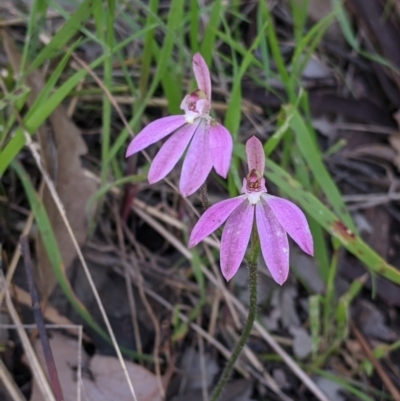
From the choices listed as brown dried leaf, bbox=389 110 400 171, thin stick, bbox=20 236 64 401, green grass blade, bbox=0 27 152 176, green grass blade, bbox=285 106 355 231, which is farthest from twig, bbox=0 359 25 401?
brown dried leaf, bbox=389 110 400 171

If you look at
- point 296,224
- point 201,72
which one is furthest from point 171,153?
point 296,224

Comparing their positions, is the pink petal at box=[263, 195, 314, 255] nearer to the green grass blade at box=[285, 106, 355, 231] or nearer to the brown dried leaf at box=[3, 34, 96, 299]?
the green grass blade at box=[285, 106, 355, 231]

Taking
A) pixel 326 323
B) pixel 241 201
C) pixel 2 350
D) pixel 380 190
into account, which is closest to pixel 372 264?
pixel 326 323

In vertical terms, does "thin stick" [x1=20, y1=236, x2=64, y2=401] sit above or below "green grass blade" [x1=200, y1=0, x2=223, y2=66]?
below

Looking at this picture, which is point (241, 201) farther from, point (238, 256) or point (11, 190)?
point (11, 190)

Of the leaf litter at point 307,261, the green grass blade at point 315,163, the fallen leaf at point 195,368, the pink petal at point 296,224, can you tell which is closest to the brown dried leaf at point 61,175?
the leaf litter at point 307,261

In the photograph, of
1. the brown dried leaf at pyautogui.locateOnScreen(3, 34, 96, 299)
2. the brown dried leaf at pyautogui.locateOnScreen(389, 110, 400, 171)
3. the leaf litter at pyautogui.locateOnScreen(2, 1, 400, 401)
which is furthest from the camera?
the brown dried leaf at pyautogui.locateOnScreen(389, 110, 400, 171)

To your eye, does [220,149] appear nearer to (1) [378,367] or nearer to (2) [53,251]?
(2) [53,251]
